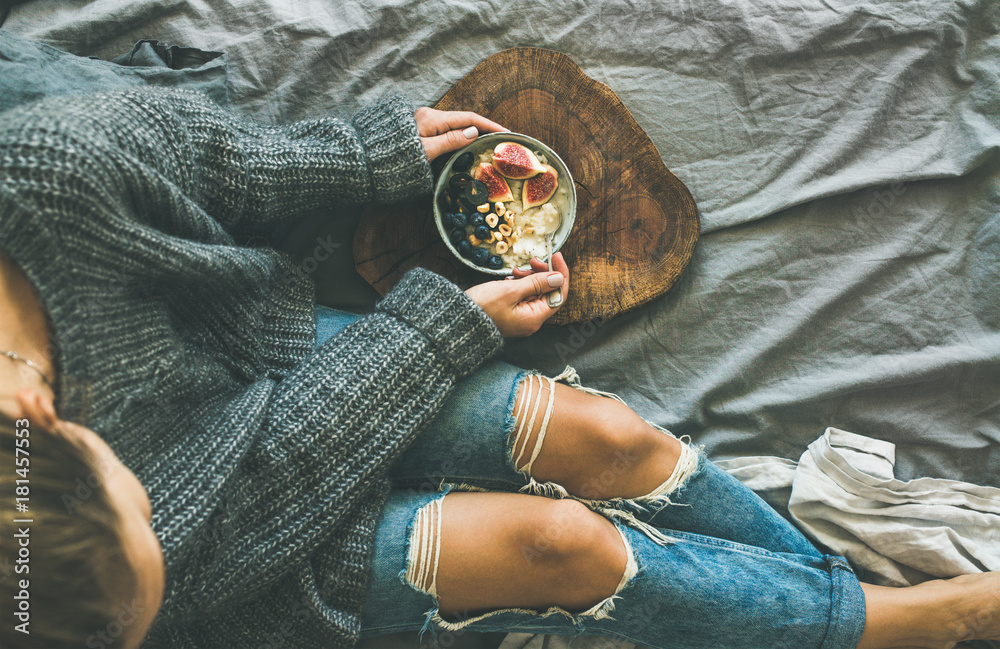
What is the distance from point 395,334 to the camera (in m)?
1.01

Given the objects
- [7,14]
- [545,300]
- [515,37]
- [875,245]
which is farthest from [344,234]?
[875,245]

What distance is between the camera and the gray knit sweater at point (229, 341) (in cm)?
71

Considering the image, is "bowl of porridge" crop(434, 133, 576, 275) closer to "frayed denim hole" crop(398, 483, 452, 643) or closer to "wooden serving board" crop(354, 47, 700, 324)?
"wooden serving board" crop(354, 47, 700, 324)

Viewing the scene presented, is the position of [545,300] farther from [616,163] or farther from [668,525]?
[668,525]

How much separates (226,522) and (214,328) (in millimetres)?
305

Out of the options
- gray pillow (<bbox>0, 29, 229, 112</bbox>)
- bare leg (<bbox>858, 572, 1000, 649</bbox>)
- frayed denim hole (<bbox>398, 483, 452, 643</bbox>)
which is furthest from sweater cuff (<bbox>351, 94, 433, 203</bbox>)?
bare leg (<bbox>858, 572, 1000, 649</bbox>)

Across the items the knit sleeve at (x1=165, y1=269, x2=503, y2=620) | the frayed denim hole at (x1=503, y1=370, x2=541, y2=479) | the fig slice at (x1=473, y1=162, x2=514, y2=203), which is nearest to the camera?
the knit sleeve at (x1=165, y1=269, x2=503, y2=620)

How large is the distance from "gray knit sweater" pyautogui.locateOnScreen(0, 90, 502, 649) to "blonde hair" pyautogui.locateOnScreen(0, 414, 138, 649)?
9 centimetres

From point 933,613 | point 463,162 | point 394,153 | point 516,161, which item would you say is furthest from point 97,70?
point 933,613

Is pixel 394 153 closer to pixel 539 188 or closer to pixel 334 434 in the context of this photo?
pixel 539 188

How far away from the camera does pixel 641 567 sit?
106cm

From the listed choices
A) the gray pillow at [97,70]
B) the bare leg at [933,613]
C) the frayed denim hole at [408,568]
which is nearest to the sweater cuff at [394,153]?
the gray pillow at [97,70]

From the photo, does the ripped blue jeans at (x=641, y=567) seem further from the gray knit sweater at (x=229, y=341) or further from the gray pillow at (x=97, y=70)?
the gray pillow at (x=97, y=70)

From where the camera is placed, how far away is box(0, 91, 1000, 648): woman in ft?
2.32
